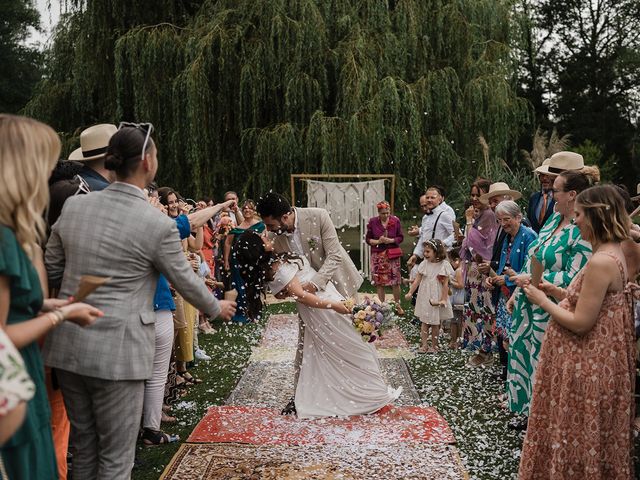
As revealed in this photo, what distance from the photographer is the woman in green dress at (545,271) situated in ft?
15.3

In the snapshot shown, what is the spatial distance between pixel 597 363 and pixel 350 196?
Answer: 39.1 ft

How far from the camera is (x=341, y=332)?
5.91m

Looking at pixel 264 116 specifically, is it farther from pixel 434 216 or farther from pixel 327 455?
pixel 327 455

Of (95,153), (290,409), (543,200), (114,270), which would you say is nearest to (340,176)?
(543,200)

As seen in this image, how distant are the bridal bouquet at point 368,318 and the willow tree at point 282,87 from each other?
894 centimetres

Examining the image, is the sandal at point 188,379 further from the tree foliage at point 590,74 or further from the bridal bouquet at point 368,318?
the tree foliage at point 590,74

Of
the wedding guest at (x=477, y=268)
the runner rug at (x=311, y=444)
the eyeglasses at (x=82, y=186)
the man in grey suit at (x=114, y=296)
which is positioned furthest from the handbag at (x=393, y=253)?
the man in grey suit at (x=114, y=296)

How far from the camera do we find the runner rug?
468cm

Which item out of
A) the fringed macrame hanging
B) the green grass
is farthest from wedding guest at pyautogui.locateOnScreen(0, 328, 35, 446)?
the fringed macrame hanging

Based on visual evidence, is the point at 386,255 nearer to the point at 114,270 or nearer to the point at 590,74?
the point at 114,270

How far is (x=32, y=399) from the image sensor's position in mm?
2508

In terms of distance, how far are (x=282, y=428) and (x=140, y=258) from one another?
304cm

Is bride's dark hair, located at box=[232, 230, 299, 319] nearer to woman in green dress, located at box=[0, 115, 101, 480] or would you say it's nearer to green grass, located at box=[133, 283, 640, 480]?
green grass, located at box=[133, 283, 640, 480]

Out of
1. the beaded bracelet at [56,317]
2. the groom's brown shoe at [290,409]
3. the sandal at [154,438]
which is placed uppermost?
the beaded bracelet at [56,317]
